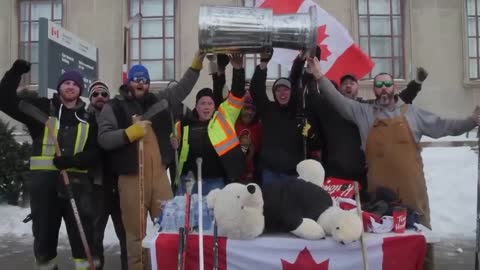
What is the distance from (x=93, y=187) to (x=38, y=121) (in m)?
0.72

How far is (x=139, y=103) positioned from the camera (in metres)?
4.61

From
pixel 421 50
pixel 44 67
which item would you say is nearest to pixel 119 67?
pixel 44 67

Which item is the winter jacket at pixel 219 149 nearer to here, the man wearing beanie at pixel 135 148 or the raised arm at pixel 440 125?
the man wearing beanie at pixel 135 148

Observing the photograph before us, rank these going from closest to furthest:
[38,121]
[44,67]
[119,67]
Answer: [38,121]
[44,67]
[119,67]

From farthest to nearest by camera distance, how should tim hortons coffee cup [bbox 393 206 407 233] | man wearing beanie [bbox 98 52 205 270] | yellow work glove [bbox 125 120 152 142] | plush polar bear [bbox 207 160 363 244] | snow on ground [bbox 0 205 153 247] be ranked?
1. snow on ground [bbox 0 205 153 247]
2. man wearing beanie [bbox 98 52 205 270]
3. yellow work glove [bbox 125 120 152 142]
4. tim hortons coffee cup [bbox 393 206 407 233]
5. plush polar bear [bbox 207 160 363 244]

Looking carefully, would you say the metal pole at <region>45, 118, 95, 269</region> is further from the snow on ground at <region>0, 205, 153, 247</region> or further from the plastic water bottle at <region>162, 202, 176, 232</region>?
the snow on ground at <region>0, 205, 153, 247</region>

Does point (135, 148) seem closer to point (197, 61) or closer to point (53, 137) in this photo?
point (53, 137)

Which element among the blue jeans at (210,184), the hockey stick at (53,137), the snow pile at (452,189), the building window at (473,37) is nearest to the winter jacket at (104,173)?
the hockey stick at (53,137)

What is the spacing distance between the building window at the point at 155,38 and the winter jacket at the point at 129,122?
812cm

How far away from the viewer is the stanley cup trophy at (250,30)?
3793 millimetres

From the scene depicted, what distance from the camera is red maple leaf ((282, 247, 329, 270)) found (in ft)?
11.3

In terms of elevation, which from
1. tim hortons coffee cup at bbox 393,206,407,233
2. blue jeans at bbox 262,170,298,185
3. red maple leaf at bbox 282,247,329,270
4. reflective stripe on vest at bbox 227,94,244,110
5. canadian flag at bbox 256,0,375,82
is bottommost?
red maple leaf at bbox 282,247,329,270

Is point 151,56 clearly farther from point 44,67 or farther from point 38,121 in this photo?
point 38,121

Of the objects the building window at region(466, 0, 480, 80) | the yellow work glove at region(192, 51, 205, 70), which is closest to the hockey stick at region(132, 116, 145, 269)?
the yellow work glove at region(192, 51, 205, 70)
